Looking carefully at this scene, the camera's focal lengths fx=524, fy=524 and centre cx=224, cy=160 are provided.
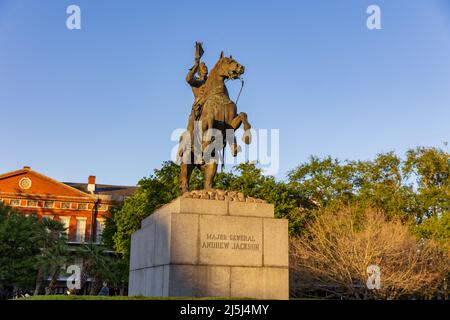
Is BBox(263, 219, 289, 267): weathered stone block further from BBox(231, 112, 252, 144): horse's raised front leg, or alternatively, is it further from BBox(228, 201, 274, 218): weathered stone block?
BBox(231, 112, 252, 144): horse's raised front leg

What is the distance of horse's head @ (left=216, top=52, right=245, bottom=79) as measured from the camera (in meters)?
12.8

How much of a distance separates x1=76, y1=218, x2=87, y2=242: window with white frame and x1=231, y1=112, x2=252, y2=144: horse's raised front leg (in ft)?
174

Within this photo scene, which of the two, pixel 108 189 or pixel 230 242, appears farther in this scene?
pixel 108 189

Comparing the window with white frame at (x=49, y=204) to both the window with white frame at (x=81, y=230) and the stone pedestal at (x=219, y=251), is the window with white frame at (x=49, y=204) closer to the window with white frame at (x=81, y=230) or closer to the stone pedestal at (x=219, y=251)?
the window with white frame at (x=81, y=230)

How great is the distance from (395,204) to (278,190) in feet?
33.7

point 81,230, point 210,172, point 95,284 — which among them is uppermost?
point 81,230

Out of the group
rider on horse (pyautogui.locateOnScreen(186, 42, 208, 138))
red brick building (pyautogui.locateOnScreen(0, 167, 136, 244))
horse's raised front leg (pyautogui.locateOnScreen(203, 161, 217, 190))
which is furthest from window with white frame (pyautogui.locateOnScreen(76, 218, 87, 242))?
horse's raised front leg (pyautogui.locateOnScreen(203, 161, 217, 190))

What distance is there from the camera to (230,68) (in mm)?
12758

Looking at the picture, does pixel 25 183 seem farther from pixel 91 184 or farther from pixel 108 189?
pixel 108 189

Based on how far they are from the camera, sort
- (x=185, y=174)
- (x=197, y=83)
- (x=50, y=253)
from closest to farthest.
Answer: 1. (x=185, y=174)
2. (x=197, y=83)
3. (x=50, y=253)

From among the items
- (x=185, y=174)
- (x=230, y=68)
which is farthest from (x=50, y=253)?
(x=230, y=68)

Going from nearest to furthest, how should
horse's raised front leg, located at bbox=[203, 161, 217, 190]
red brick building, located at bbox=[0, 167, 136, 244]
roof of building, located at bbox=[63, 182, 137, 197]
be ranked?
horse's raised front leg, located at bbox=[203, 161, 217, 190] → red brick building, located at bbox=[0, 167, 136, 244] → roof of building, located at bbox=[63, 182, 137, 197]

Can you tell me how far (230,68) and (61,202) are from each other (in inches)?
2133
